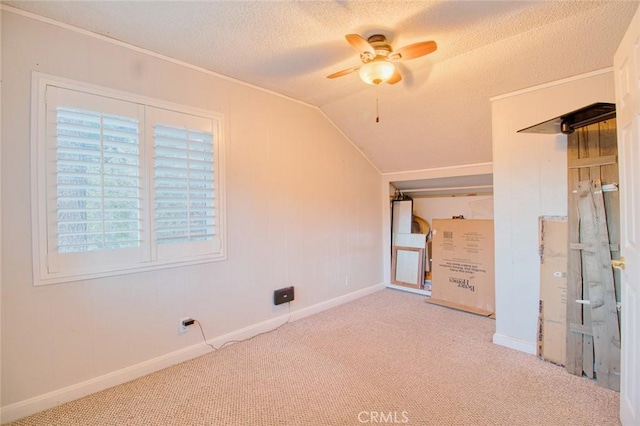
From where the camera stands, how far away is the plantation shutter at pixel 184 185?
2.40m

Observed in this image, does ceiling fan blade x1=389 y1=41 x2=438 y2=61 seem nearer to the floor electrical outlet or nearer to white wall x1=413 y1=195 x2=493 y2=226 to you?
the floor electrical outlet

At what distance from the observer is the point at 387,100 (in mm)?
3191

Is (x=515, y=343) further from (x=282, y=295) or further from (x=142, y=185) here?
(x=142, y=185)

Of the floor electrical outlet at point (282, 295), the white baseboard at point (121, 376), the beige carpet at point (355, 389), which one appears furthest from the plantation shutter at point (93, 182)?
the floor electrical outlet at point (282, 295)

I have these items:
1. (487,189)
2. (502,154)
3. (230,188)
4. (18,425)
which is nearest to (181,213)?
(230,188)

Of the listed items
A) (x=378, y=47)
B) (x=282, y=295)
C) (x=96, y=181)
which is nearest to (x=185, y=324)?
(x=282, y=295)

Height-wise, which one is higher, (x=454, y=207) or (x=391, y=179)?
(x=391, y=179)

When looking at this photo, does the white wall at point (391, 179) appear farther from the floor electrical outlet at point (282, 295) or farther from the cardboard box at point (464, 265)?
the floor electrical outlet at point (282, 295)

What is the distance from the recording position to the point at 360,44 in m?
1.90

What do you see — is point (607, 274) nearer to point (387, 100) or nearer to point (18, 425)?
point (387, 100)

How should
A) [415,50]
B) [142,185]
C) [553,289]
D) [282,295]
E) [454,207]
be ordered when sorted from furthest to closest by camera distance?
[454,207] → [282,295] → [553,289] → [142,185] → [415,50]

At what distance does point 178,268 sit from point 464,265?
3.31 metres

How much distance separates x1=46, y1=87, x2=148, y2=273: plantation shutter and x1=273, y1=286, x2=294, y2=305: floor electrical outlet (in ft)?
4.48

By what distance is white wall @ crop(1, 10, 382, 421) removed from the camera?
6.13ft
